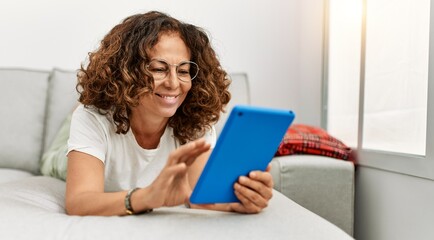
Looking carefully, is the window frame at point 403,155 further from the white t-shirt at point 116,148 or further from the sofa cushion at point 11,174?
the sofa cushion at point 11,174

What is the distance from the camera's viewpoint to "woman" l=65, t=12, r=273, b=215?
1.10m

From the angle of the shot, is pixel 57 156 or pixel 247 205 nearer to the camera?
pixel 247 205

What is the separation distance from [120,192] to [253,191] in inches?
11.9

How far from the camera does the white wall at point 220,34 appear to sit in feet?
8.54

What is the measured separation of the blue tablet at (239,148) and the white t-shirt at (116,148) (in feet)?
1.25

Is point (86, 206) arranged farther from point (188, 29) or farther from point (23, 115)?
point (23, 115)

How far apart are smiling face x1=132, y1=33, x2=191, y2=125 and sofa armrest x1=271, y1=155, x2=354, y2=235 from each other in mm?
722

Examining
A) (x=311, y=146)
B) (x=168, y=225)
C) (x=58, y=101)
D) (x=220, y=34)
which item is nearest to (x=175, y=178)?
(x=168, y=225)

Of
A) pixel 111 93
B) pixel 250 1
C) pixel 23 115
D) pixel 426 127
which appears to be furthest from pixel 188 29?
pixel 250 1

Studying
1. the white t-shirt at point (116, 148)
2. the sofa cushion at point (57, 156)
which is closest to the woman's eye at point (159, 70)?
the white t-shirt at point (116, 148)

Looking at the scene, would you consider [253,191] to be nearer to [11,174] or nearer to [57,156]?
[57,156]

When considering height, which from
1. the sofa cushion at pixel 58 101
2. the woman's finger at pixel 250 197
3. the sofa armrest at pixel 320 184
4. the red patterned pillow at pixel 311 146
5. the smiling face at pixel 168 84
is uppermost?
the smiling face at pixel 168 84

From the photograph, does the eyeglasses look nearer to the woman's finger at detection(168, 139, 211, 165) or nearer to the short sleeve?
the short sleeve

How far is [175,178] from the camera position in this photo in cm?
100
